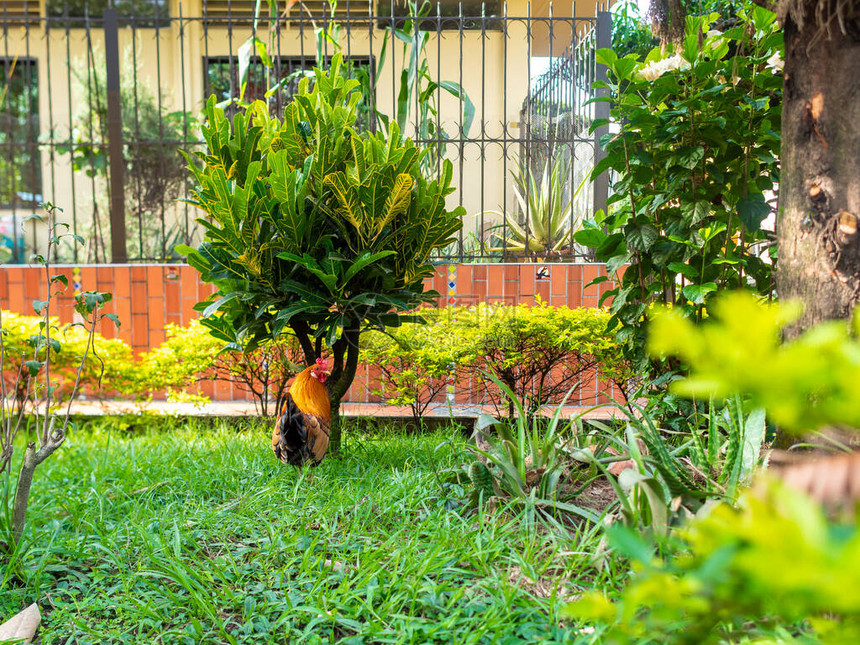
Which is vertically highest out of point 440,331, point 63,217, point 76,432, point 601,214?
point 63,217

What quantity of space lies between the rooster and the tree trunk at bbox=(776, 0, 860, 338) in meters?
1.98

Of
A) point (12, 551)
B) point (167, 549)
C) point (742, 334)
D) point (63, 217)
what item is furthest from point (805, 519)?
point (63, 217)

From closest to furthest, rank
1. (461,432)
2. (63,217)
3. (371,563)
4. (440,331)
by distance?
1. (371,563)
2. (461,432)
3. (440,331)
4. (63,217)

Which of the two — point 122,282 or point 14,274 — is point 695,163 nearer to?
point 122,282

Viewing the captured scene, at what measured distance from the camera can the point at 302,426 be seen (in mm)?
3102

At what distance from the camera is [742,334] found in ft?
1.53

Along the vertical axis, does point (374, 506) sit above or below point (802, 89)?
below

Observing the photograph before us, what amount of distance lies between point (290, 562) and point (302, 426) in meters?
0.93

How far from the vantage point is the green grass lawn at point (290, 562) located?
1.90 meters

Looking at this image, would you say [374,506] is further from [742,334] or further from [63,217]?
[63,217]

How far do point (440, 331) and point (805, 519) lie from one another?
3966 mm

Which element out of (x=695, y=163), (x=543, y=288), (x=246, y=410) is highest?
(x=695, y=163)

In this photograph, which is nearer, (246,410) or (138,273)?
(246,410)

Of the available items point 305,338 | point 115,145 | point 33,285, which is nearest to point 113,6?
point 115,145
